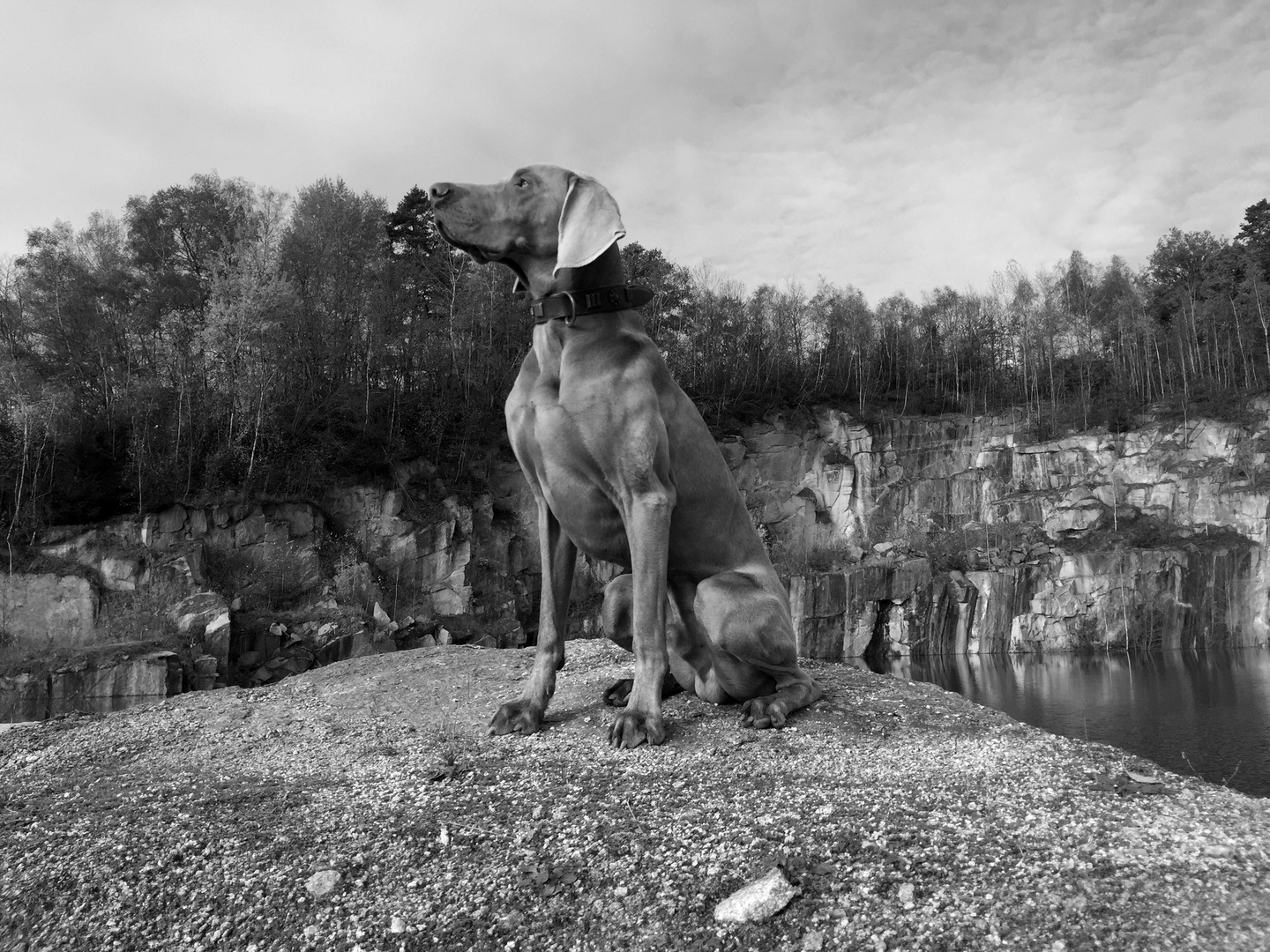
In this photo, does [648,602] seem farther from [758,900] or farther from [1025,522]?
[1025,522]

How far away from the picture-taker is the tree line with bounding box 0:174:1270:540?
100 feet

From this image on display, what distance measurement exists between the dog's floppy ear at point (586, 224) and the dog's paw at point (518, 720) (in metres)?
2.35

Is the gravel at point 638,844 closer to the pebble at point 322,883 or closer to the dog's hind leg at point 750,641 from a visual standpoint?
the pebble at point 322,883

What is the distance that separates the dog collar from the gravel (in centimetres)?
221

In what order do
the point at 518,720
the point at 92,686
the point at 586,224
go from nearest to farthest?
the point at 586,224
the point at 518,720
the point at 92,686

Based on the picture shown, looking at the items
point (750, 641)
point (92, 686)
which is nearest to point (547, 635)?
point (750, 641)

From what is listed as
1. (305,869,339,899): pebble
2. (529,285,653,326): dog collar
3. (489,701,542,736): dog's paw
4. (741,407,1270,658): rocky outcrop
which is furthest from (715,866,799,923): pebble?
(741,407,1270,658): rocky outcrop

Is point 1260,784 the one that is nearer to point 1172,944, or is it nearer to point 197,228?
point 1172,944

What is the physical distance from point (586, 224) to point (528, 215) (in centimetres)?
36

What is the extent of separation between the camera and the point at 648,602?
158 inches

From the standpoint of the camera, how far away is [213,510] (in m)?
30.0

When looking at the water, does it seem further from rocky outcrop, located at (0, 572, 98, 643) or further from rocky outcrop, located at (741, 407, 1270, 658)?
rocky outcrop, located at (0, 572, 98, 643)

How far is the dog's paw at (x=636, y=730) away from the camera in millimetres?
3914

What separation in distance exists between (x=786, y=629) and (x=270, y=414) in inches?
1275
